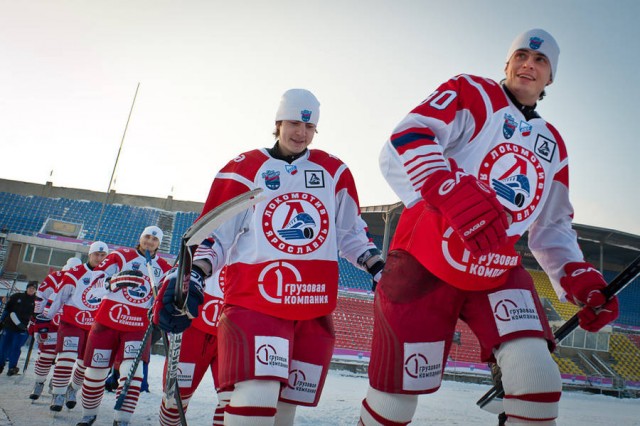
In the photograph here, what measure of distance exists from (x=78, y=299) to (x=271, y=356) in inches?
232

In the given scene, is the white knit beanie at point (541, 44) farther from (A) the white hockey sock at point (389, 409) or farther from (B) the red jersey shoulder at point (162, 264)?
(B) the red jersey shoulder at point (162, 264)

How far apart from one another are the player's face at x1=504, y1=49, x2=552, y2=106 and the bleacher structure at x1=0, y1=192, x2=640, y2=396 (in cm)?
1519

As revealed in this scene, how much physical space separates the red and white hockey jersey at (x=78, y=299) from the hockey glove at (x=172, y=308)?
16.9ft

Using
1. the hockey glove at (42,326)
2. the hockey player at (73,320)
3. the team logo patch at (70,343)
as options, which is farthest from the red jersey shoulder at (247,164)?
the hockey glove at (42,326)

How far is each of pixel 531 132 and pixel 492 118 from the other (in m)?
0.23

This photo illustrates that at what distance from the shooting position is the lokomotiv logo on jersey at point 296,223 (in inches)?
111

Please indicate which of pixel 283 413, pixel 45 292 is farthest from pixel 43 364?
pixel 283 413

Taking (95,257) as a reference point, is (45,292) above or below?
below

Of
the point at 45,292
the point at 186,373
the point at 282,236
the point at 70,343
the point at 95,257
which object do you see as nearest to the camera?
the point at 282,236

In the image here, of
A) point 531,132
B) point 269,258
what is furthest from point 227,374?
point 531,132

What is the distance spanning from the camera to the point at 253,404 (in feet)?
7.83

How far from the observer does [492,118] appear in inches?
89.4

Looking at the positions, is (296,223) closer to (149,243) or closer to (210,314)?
(210,314)

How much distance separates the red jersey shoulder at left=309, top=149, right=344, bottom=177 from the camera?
Result: 3.16 metres
